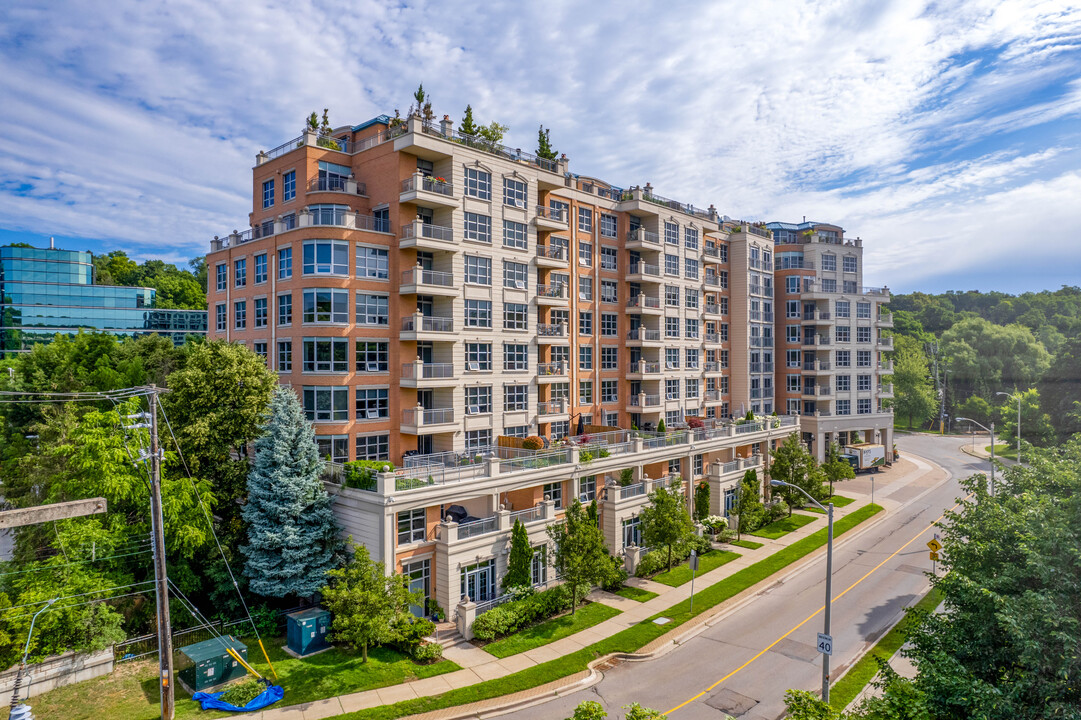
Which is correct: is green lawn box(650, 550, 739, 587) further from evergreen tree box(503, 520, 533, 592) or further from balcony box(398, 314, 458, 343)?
balcony box(398, 314, 458, 343)

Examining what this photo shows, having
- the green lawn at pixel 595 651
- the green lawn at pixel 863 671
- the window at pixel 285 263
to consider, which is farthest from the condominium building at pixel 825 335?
the window at pixel 285 263

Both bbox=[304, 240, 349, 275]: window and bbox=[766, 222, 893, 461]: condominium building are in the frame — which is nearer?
bbox=[304, 240, 349, 275]: window

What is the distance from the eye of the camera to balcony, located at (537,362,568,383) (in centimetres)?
3962

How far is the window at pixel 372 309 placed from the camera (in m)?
32.3

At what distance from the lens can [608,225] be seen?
156 feet

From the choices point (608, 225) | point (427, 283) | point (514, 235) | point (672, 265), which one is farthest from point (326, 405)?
point (672, 265)

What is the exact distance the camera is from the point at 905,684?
48.2 ft

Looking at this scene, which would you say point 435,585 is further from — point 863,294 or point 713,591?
point 863,294

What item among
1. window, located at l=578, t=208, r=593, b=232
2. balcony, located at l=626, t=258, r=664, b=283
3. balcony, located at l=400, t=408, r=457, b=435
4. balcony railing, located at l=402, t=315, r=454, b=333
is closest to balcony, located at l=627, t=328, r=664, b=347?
balcony, located at l=626, t=258, r=664, b=283

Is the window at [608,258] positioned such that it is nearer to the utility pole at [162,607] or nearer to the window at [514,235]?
the window at [514,235]

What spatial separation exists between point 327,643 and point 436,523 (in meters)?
6.41

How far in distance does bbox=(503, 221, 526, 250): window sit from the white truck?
142ft

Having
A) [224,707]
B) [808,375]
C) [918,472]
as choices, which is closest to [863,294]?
[808,375]

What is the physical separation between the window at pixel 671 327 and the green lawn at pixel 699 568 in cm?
1921
